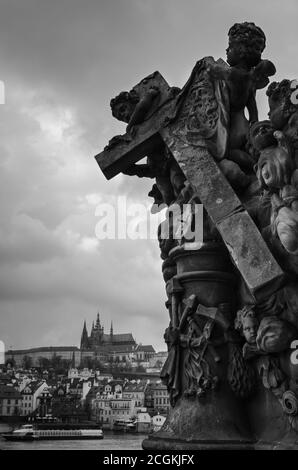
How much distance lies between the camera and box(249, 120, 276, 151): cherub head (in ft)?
15.8

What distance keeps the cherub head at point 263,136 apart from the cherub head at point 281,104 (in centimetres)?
6

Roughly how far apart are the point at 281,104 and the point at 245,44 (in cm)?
129

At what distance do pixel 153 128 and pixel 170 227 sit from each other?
1035 mm

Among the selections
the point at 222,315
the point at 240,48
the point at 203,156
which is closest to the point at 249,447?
the point at 222,315

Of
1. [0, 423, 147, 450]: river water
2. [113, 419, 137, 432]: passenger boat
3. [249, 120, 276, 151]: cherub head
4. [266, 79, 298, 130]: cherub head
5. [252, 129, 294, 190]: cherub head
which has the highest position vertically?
[266, 79, 298, 130]: cherub head

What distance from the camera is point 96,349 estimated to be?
182875 mm

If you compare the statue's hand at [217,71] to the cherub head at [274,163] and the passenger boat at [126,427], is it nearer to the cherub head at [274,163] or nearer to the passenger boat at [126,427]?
the cherub head at [274,163]

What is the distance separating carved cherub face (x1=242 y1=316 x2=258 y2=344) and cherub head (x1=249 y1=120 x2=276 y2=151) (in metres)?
1.33

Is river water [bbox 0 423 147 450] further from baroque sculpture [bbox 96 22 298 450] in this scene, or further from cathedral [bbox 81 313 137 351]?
cathedral [bbox 81 313 137 351]

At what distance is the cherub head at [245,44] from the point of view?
5.73 m

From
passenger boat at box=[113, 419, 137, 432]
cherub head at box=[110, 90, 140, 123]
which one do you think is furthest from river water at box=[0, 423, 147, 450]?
passenger boat at box=[113, 419, 137, 432]

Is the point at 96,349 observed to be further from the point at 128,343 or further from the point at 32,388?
the point at 32,388

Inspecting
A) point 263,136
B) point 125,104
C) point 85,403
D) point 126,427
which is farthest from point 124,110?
point 85,403
